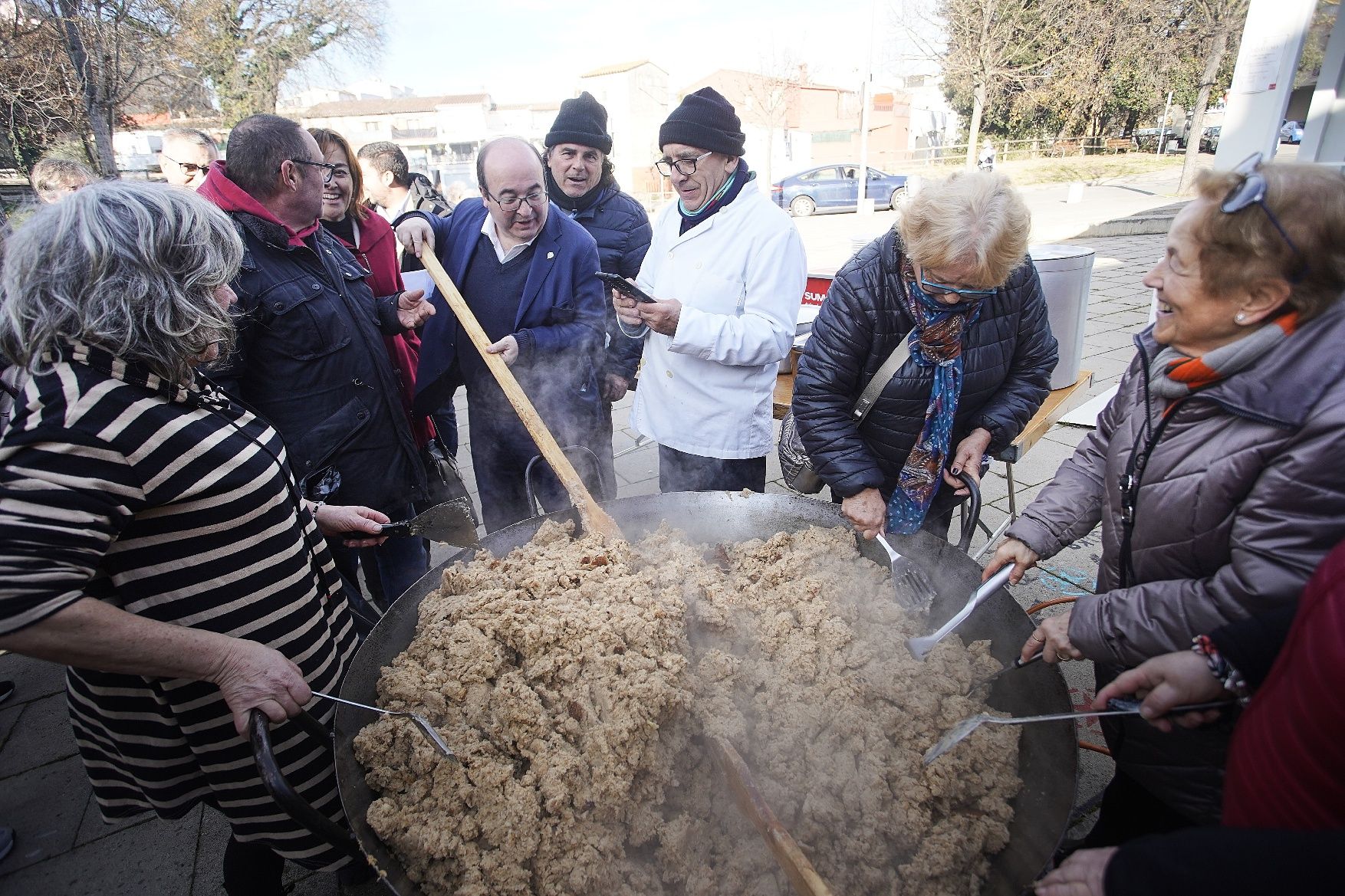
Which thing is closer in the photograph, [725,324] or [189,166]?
[725,324]

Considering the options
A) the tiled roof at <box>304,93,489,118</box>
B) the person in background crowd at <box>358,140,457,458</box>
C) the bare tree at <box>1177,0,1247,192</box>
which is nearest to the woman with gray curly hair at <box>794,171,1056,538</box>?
the person in background crowd at <box>358,140,457,458</box>

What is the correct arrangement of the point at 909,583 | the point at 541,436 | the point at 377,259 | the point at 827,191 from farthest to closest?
the point at 827,191
the point at 377,259
the point at 541,436
the point at 909,583

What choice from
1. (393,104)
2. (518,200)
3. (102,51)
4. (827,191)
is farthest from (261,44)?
(393,104)

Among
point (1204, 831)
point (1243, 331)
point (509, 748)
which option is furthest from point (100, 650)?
point (1243, 331)

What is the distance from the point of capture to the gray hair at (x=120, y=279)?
127 centimetres

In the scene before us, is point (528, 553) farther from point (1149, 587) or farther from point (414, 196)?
point (414, 196)

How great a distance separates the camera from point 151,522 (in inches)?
53.4

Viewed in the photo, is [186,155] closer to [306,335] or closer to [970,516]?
[306,335]

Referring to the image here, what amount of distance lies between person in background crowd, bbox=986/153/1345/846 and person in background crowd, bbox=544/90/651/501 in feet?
7.30

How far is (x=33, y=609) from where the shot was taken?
45.4 inches

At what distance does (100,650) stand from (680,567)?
1.32m

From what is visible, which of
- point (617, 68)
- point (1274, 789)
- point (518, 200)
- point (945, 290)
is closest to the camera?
point (1274, 789)

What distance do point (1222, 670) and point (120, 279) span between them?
2.29 m

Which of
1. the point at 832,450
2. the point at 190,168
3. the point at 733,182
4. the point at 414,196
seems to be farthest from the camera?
the point at 414,196
